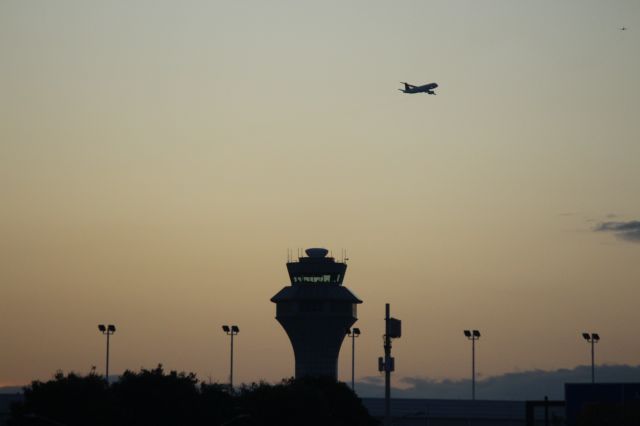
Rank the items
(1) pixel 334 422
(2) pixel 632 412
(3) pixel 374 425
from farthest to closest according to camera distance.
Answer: (3) pixel 374 425
(1) pixel 334 422
(2) pixel 632 412

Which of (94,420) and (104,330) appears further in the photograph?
(104,330)

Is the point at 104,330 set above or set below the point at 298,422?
above

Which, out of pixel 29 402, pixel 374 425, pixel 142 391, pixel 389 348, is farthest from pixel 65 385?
pixel 374 425

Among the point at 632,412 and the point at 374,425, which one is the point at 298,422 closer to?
the point at 374,425

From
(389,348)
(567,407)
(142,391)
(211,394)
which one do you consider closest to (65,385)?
(142,391)

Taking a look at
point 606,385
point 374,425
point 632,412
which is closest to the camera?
point 632,412

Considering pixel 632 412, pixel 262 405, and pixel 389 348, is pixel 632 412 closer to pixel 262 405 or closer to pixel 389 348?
pixel 389 348
